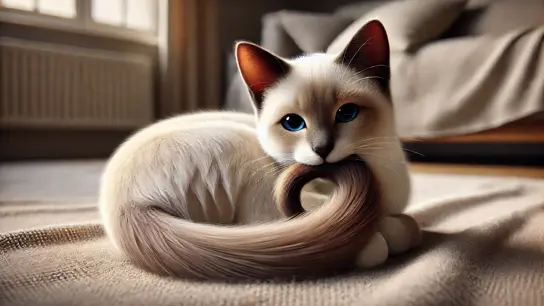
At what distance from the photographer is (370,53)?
723mm

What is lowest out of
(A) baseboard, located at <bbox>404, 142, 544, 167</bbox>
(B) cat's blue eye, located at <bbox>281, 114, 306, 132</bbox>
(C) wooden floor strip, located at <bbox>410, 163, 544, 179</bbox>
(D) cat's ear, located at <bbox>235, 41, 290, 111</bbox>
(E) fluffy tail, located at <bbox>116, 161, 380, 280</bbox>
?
(A) baseboard, located at <bbox>404, 142, 544, 167</bbox>

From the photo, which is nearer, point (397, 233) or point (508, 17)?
point (397, 233)

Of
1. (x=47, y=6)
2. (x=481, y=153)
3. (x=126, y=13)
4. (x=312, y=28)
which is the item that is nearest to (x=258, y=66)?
(x=312, y=28)

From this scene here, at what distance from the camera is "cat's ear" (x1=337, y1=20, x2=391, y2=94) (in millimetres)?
699

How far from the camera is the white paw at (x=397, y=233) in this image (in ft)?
2.36

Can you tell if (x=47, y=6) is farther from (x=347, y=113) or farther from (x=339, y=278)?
(x=339, y=278)

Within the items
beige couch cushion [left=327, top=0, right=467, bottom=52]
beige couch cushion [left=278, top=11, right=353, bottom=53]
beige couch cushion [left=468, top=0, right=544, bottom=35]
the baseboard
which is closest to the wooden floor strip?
the baseboard

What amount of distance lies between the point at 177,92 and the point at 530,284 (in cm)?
288

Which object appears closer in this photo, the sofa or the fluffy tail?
the fluffy tail

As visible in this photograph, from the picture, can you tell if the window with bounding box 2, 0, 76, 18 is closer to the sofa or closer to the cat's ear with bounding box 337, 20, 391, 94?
the sofa

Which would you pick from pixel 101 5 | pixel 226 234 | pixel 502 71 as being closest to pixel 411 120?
pixel 502 71

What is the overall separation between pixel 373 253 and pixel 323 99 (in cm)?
21

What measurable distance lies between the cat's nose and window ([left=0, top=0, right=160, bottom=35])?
271 centimetres

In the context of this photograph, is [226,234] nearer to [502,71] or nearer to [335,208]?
[335,208]
